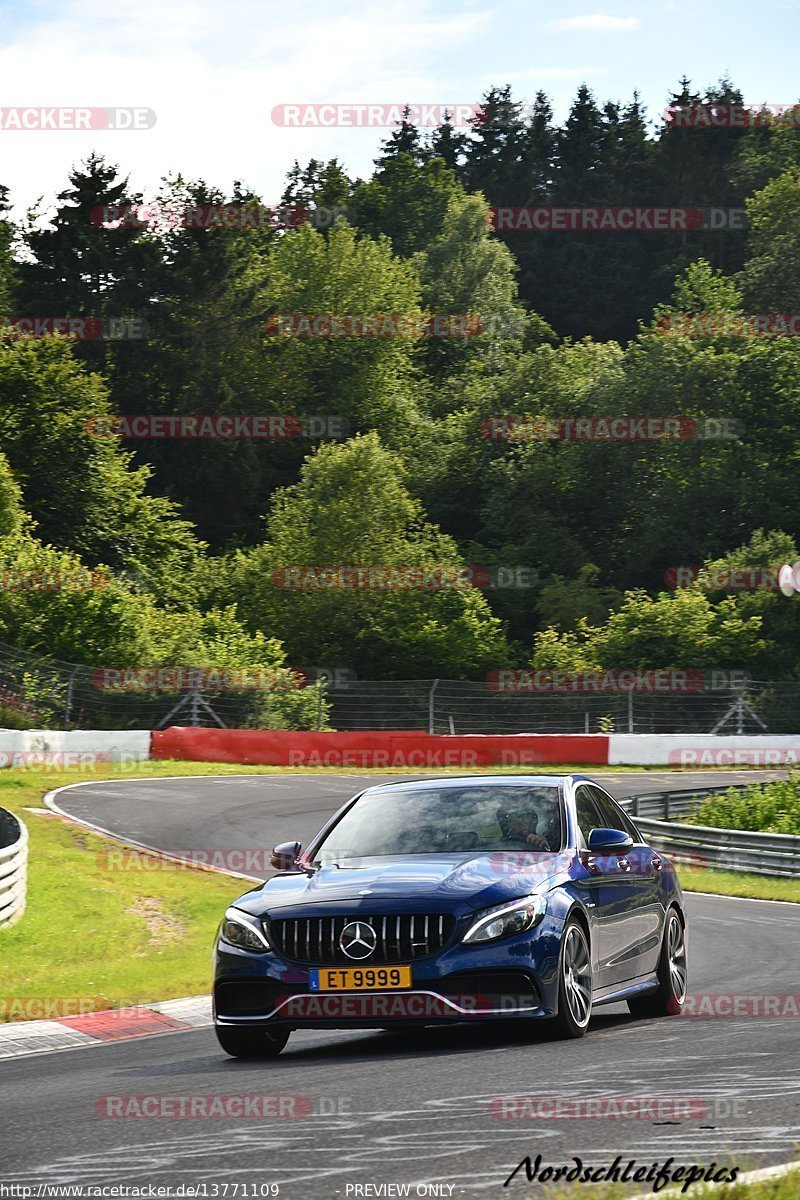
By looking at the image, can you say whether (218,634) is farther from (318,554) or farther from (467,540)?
(467,540)

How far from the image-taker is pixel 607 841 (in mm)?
9797

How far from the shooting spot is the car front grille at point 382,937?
8789 millimetres

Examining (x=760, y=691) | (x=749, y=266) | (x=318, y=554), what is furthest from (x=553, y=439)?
(x=760, y=691)

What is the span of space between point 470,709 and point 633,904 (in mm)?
32624

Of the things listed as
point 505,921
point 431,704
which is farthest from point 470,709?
point 505,921

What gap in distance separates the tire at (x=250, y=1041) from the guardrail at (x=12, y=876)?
6689mm

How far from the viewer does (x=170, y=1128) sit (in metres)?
6.74

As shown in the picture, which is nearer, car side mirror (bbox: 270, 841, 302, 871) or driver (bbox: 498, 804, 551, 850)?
driver (bbox: 498, 804, 551, 850)

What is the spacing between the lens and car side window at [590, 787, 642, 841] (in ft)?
35.9

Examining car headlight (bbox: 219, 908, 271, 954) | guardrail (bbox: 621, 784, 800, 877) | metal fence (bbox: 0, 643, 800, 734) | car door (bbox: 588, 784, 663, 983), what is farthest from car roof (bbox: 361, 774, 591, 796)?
metal fence (bbox: 0, 643, 800, 734)

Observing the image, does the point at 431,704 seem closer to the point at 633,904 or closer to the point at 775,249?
the point at 633,904

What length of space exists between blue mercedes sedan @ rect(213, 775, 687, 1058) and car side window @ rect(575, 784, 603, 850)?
3 centimetres

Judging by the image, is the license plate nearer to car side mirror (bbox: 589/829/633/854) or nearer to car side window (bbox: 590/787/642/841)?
car side mirror (bbox: 589/829/633/854)

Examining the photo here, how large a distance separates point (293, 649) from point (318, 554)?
4097mm
